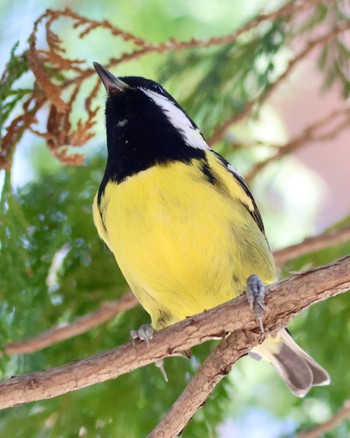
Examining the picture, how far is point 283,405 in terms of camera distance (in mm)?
3295

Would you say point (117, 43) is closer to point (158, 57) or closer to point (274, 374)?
point (158, 57)

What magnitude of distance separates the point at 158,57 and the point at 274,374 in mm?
1502

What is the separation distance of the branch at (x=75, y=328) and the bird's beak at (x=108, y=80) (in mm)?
653

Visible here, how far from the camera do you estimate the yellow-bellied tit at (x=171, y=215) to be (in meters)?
2.24

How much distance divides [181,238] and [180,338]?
0.39m

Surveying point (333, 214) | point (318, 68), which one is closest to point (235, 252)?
point (318, 68)

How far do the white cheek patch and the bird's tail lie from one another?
25.9 inches

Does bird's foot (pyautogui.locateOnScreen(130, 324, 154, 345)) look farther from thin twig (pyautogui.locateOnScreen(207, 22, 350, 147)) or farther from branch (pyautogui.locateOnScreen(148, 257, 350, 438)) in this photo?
thin twig (pyautogui.locateOnScreen(207, 22, 350, 147))

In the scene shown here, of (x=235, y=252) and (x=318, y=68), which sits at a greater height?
(x=318, y=68)

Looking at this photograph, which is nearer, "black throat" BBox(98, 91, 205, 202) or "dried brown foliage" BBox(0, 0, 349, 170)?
"dried brown foliage" BBox(0, 0, 349, 170)

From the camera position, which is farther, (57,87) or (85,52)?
(85,52)

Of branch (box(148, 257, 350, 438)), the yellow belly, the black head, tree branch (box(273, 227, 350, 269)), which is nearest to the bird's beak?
the black head

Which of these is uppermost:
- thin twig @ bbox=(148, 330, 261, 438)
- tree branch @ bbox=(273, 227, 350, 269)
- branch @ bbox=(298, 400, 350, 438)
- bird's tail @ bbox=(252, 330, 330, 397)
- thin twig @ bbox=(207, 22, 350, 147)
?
thin twig @ bbox=(207, 22, 350, 147)

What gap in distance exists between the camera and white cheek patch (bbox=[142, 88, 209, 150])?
245 centimetres
